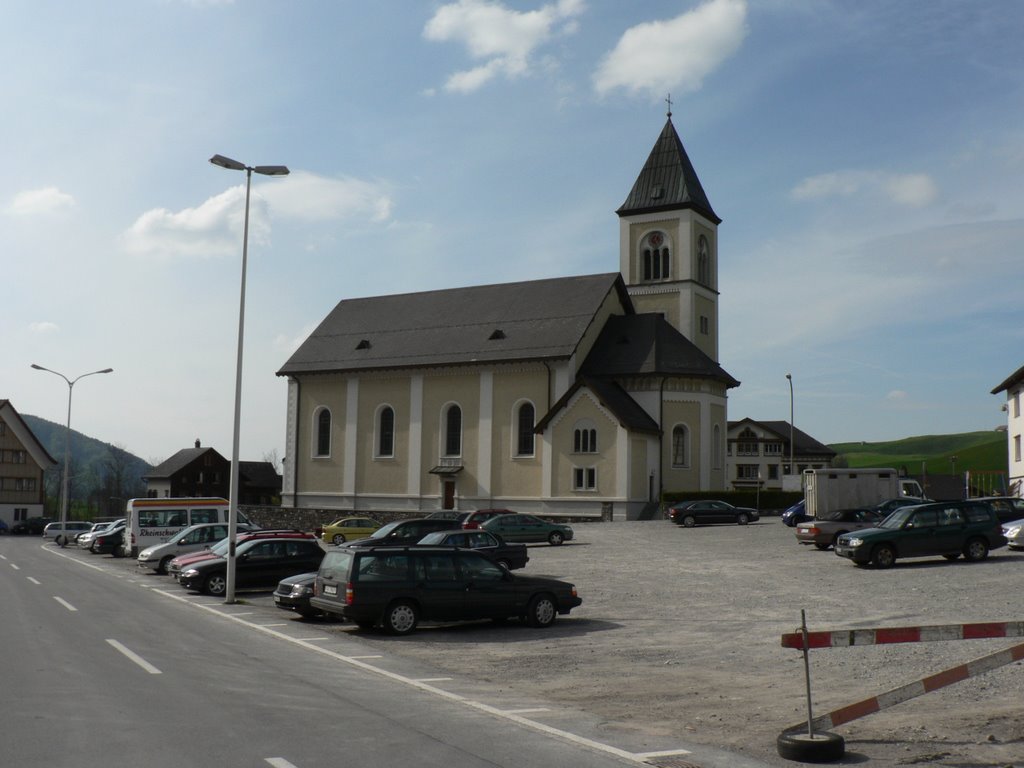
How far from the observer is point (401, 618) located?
17.1 metres

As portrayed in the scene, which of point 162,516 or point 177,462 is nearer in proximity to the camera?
point 162,516

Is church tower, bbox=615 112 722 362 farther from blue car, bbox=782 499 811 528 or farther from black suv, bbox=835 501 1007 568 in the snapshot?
black suv, bbox=835 501 1007 568

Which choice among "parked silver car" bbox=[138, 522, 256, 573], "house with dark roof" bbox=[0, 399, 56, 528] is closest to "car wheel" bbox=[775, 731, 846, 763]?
"parked silver car" bbox=[138, 522, 256, 573]

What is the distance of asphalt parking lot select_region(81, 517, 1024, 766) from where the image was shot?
967 centimetres

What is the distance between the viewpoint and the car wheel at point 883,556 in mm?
25438

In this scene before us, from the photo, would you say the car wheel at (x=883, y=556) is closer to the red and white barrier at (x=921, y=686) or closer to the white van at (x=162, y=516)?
the red and white barrier at (x=921, y=686)

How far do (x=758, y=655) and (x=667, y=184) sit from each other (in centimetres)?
5886

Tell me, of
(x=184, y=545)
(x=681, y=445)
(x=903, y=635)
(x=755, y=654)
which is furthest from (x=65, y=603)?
(x=681, y=445)

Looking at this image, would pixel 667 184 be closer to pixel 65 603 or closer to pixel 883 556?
pixel 883 556

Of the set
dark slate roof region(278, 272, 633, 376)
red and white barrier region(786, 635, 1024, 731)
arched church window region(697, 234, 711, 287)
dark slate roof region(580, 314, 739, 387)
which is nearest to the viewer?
red and white barrier region(786, 635, 1024, 731)

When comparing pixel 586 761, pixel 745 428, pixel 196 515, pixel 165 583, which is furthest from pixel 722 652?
pixel 745 428

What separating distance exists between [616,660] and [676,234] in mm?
56503

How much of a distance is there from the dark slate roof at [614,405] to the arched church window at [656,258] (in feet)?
49.4

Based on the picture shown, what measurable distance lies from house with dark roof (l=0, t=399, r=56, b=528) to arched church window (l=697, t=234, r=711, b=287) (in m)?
64.6
